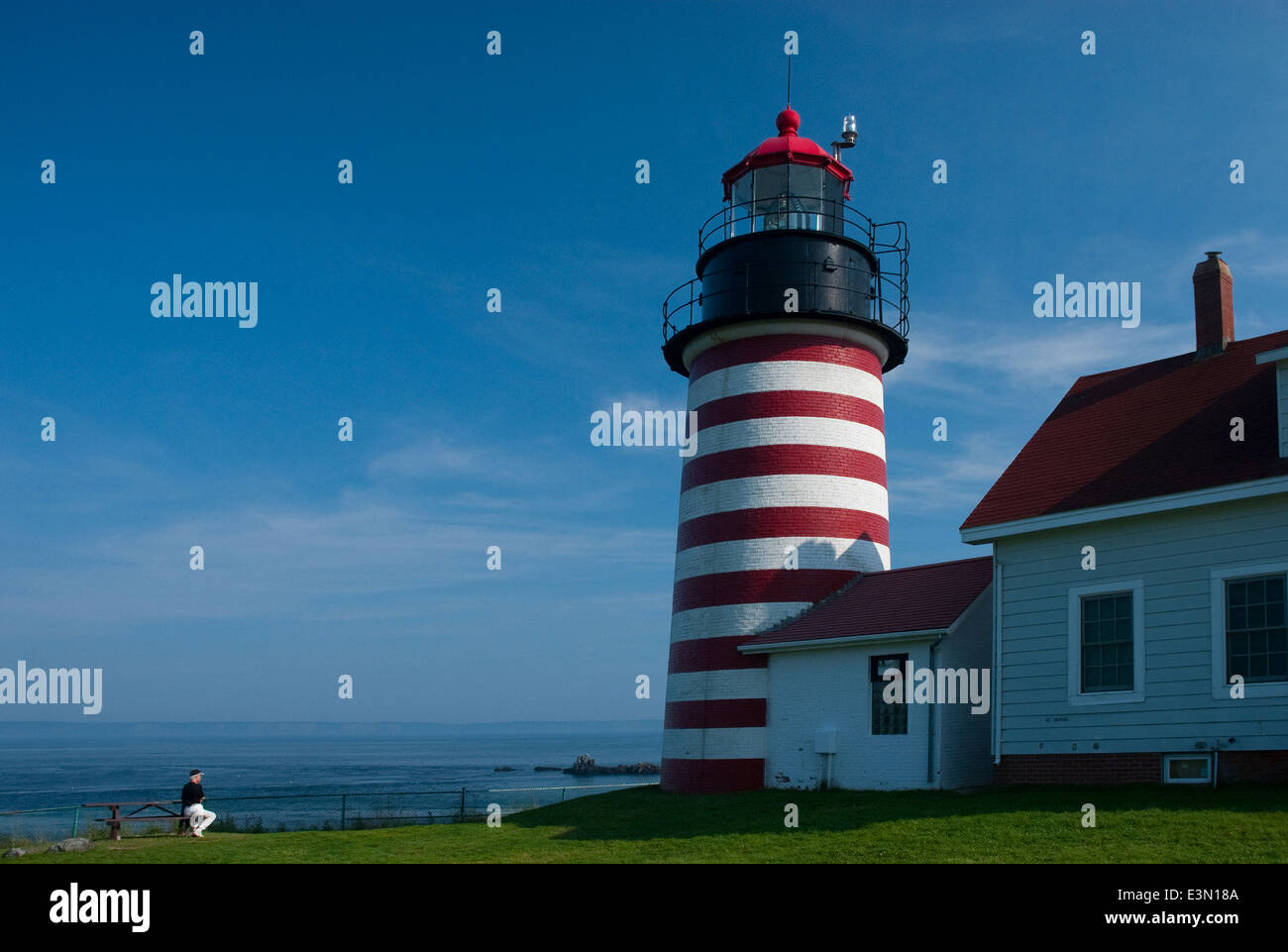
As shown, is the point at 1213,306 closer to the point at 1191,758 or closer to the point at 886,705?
the point at 1191,758

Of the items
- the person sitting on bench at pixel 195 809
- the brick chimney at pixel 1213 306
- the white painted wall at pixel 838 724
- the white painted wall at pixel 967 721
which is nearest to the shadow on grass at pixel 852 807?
the white painted wall at pixel 838 724

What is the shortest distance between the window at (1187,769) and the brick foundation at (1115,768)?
8 centimetres

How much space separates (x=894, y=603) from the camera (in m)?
21.0

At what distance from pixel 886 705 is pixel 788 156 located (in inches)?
455

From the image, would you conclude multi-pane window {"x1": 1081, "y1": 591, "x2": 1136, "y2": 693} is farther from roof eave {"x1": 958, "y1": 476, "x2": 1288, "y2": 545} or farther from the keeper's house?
roof eave {"x1": 958, "y1": 476, "x2": 1288, "y2": 545}

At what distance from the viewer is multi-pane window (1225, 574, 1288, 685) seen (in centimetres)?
1483

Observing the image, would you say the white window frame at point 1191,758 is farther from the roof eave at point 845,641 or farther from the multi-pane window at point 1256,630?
the roof eave at point 845,641

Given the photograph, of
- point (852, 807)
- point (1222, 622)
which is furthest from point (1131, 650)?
point (852, 807)

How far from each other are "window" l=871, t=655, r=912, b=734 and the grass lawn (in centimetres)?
130

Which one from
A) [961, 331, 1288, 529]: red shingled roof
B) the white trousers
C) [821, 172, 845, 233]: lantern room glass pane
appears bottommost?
the white trousers

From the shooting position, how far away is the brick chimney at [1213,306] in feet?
60.7

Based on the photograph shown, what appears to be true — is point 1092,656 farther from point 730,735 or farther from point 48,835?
point 48,835

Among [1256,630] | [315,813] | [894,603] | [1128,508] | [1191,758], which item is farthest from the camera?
[315,813]

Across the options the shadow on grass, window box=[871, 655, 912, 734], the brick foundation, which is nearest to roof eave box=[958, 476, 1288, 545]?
window box=[871, 655, 912, 734]
